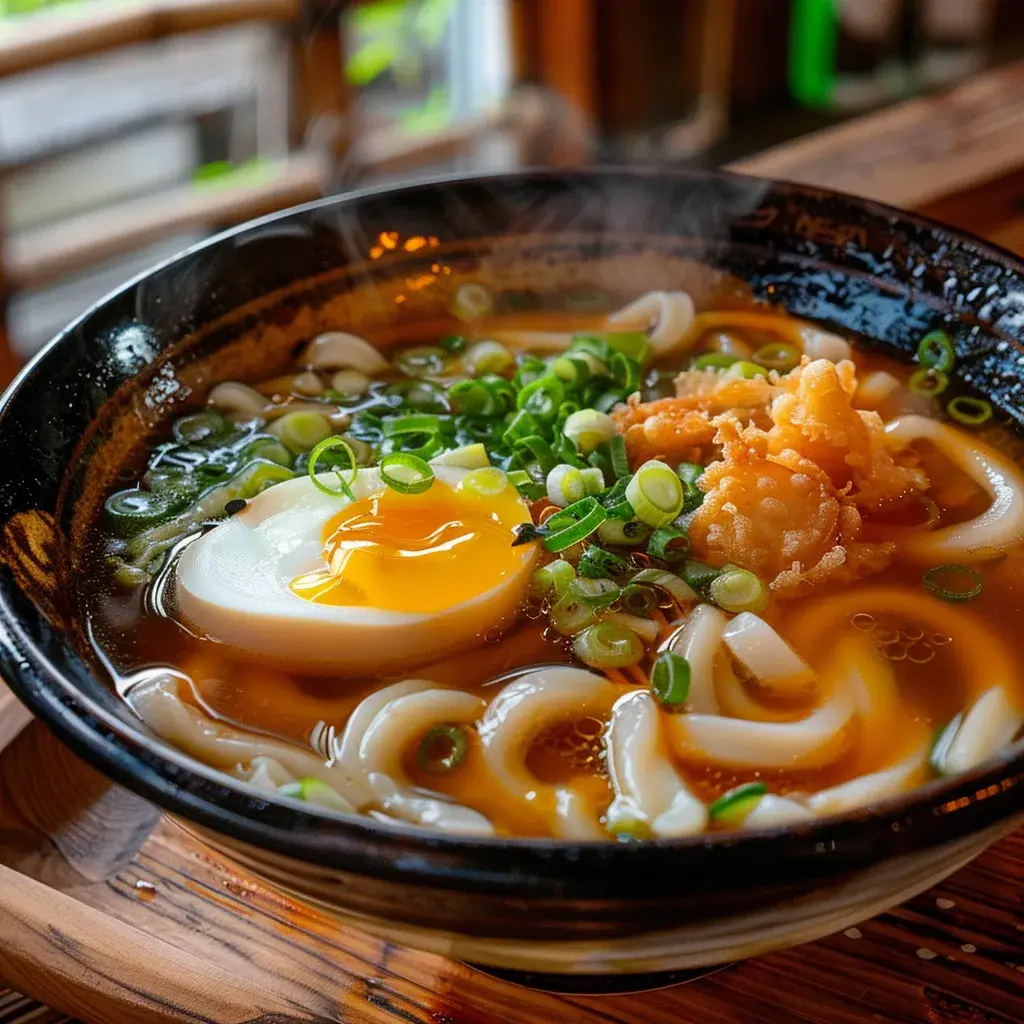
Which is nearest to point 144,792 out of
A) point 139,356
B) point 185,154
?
point 139,356

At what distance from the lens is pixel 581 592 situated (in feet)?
5.57

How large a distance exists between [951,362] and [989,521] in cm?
41

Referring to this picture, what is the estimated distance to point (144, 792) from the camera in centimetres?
113

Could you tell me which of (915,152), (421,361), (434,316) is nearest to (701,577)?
(421,361)

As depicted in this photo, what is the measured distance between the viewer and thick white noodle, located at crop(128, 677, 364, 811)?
1.42 meters

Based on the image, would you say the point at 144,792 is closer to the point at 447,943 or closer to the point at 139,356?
the point at 447,943

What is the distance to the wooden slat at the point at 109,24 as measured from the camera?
3.90m

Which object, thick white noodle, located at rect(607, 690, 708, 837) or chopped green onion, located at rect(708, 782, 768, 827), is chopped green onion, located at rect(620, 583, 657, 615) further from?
chopped green onion, located at rect(708, 782, 768, 827)

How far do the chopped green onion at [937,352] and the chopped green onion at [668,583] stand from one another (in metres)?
0.77

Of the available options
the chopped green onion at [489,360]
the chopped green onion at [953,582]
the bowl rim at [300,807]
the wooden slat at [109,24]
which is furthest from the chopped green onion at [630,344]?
the wooden slat at [109,24]

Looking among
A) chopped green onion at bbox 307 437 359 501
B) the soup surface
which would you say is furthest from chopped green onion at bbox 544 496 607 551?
chopped green onion at bbox 307 437 359 501

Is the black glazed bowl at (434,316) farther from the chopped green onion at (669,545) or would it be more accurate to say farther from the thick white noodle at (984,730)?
the chopped green onion at (669,545)

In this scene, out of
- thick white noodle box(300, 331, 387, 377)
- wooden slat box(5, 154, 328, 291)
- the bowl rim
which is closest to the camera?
the bowl rim

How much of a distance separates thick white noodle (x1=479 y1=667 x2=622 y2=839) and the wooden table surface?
242 millimetres
